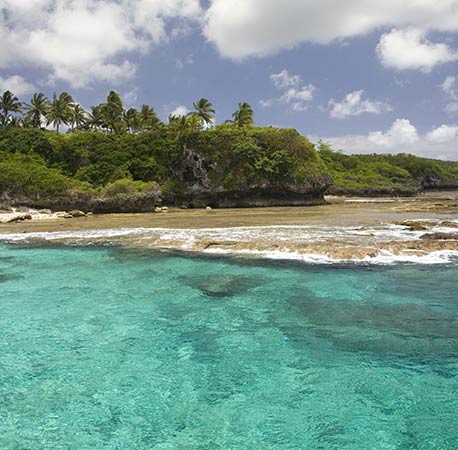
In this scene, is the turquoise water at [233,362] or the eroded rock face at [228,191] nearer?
the turquoise water at [233,362]

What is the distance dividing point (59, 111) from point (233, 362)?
72.0m

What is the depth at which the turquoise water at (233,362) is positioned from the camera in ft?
18.9

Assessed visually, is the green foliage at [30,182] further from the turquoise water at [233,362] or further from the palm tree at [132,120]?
the turquoise water at [233,362]

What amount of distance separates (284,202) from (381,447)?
54.8m

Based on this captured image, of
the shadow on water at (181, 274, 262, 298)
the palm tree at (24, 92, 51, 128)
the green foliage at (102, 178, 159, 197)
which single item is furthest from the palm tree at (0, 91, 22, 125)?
the shadow on water at (181, 274, 262, 298)

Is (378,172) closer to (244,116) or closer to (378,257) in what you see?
(244,116)

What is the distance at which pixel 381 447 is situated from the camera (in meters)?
5.36

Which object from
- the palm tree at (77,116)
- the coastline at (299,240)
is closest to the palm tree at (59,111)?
the palm tree at (77,116)

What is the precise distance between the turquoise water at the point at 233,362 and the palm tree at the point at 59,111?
6298cm

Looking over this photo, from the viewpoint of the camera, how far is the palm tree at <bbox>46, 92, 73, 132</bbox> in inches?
2734

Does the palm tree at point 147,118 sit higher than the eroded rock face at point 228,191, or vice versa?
the palm tree at point 147,118

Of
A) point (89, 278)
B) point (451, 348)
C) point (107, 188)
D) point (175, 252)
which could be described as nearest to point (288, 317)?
point (451, 348)

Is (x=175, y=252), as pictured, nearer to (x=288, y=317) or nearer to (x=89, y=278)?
(x=89, y=278)

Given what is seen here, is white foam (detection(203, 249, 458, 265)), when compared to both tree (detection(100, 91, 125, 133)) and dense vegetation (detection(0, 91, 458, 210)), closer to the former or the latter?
dense vegetation (detection(0, 91, 458, 210))
